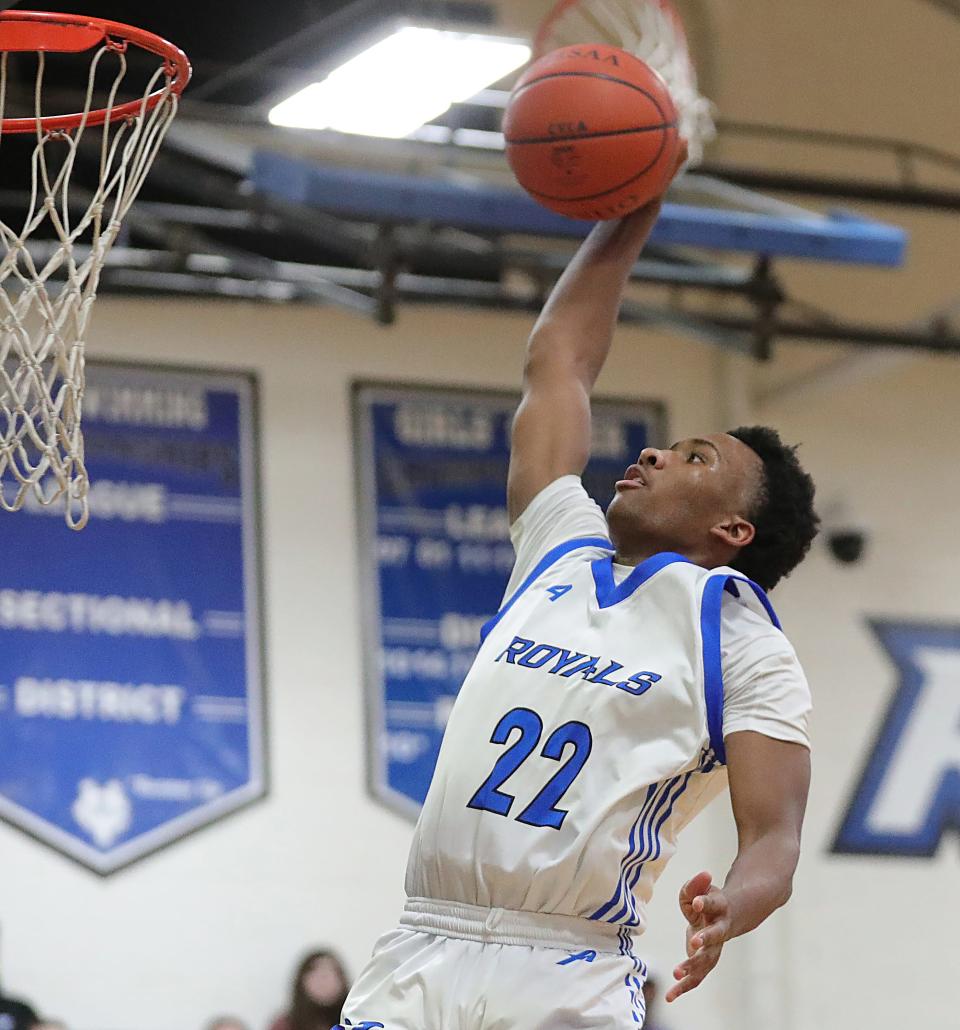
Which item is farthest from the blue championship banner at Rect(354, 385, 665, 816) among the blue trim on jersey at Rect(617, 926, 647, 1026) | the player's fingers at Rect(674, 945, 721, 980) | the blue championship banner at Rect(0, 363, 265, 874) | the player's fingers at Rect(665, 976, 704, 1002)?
the player's fingers at Rect(674, 945, 721, 980)

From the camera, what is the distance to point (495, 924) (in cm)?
316

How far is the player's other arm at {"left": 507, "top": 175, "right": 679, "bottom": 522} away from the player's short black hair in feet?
1.19

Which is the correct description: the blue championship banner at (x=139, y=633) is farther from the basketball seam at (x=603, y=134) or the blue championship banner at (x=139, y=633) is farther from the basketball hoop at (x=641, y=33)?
the basketball seam at (x=603, y=134)

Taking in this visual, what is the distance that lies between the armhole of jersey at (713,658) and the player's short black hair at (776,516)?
298mm

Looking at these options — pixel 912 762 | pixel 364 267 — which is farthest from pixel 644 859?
pixel 912 762

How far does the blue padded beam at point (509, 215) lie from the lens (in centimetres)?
808

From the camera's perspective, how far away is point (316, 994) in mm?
8859

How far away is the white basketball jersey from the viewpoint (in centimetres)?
314

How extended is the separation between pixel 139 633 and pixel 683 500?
6075mm

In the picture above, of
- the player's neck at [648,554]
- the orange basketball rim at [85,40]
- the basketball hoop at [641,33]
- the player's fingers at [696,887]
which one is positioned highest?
the basketball hoop at [641,33]

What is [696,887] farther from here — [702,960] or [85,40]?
[85,40]

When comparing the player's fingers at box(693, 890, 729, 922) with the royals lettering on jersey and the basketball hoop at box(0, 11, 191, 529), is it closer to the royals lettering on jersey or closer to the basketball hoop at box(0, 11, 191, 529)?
the royals lettering on jersey

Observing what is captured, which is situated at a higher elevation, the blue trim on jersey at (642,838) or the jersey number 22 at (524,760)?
the jersey number 22 at (524,760)

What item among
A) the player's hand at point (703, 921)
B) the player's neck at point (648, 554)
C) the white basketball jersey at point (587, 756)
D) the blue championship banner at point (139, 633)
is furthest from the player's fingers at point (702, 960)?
the blue championship banner at point (139, 633)
